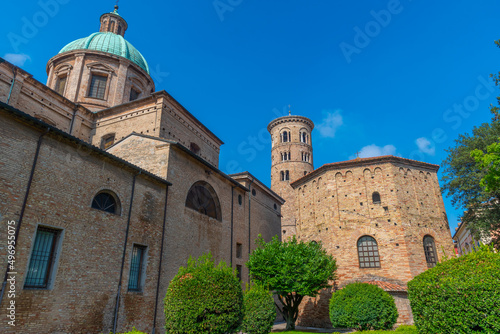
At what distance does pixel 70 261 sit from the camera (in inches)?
355

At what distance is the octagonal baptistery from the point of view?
21828mm

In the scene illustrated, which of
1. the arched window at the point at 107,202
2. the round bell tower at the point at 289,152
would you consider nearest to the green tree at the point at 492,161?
the arched window at the point at 107,202

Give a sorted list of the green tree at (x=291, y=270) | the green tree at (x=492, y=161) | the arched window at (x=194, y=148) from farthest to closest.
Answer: the arched window at (x=194, y=148), the green tree at (x=291, y=270), the green tree at (x=492, y=161)

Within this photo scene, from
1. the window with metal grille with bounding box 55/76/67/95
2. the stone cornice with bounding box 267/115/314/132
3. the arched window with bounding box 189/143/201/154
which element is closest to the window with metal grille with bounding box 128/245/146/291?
the arched window with bounding box 189/143/201/154

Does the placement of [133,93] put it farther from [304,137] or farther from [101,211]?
[304,137]

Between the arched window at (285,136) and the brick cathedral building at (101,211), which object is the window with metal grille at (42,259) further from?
the arched window at (285,136)

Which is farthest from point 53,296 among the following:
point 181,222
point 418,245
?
point 418,245

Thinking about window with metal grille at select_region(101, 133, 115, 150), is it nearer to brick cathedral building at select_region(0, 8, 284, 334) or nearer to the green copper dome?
brick cathedral building at select_region(0, 8, 284, 334)

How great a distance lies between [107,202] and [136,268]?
2645 millimetres

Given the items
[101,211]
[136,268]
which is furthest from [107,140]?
[136,268]

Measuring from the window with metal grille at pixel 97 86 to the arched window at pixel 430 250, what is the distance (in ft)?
74.8

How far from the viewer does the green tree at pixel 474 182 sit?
53.7 ft

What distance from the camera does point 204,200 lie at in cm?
1625

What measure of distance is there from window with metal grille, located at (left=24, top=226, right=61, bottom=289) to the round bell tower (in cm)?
3438
